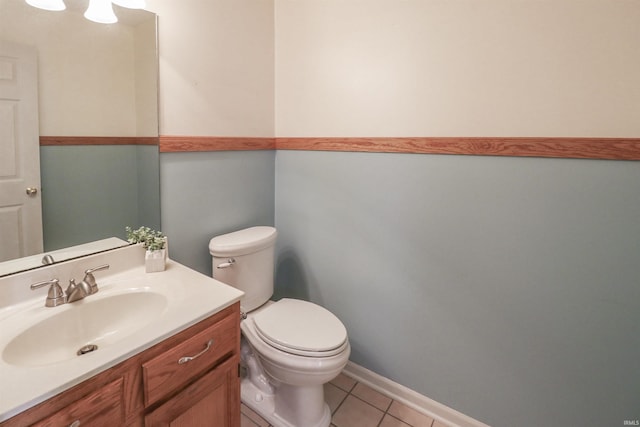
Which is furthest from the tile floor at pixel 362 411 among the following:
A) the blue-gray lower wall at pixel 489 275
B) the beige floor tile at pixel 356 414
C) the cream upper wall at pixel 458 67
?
the cream upper wall at pixel 458 67

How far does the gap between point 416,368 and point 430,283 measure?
0.46 metres

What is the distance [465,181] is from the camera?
1.44m

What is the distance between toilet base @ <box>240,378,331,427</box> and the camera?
1552 millimetres

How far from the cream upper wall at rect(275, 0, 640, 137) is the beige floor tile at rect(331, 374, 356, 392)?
138 cm

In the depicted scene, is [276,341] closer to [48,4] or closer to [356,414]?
[356,414]

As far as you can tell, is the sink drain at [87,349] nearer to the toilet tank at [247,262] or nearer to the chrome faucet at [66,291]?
the chrome faucet at [66,291]

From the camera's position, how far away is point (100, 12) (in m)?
1.21

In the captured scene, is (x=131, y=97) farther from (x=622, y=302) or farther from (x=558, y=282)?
(x=622, y=302)

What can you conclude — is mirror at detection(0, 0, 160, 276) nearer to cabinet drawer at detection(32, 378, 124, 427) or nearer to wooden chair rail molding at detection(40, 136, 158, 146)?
wooden chair rail molding at detection(40, 136, 158, 146)

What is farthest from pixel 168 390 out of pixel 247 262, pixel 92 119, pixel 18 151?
pixel 92 119

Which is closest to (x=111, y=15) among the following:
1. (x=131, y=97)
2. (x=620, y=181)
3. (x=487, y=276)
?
(x=131, y=97)

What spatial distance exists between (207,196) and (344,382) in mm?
1281

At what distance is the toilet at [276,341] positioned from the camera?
137cm

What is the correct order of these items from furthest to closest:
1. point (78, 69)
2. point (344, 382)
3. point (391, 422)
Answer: point (344, 382)
point (391, 422)
point (78, 69)
